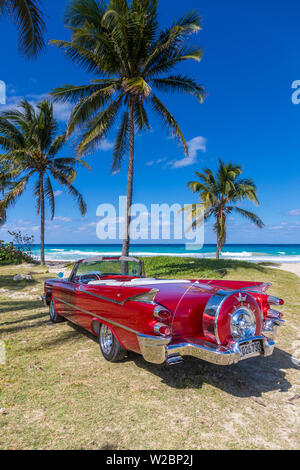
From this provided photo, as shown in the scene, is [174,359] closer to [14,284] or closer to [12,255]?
[14,284]

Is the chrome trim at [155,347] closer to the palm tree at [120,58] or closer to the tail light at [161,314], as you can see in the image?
the tail light at [161,314]

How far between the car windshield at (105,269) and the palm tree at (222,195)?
14.8 meters

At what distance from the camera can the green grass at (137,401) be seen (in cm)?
238

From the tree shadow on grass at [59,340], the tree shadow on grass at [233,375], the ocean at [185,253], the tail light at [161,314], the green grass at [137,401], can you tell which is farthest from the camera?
the ocean at [185,253]

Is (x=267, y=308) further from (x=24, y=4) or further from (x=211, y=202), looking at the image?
(x=211, y=202)

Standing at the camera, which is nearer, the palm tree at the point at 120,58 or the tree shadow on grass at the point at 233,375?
the tree shadow on grass at the point at 233,375

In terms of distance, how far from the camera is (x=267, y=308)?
150 inches

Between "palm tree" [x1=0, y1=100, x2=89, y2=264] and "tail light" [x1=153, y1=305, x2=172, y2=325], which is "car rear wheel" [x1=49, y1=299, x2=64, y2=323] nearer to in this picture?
"tail light" [x1=153, y1=305, x2=172, y2=325]

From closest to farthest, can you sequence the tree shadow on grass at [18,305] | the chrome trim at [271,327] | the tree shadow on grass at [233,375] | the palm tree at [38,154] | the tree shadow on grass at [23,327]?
the tree shadow on grass at [233,375]
the chrome trim at [271,327]
the tree shadow on grass at [23,327]
the tree shadow on grass at [18,305]
the palm tree at [38,154]

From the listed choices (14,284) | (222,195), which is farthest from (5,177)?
(222,195)

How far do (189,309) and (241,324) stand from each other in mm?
586

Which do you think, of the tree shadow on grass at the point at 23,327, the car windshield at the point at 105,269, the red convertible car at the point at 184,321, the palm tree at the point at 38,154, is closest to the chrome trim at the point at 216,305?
the red convertible car at the point at 184,321

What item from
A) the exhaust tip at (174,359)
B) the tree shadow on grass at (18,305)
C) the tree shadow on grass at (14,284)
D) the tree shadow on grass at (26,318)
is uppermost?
the exhaust tip at (174,359)
